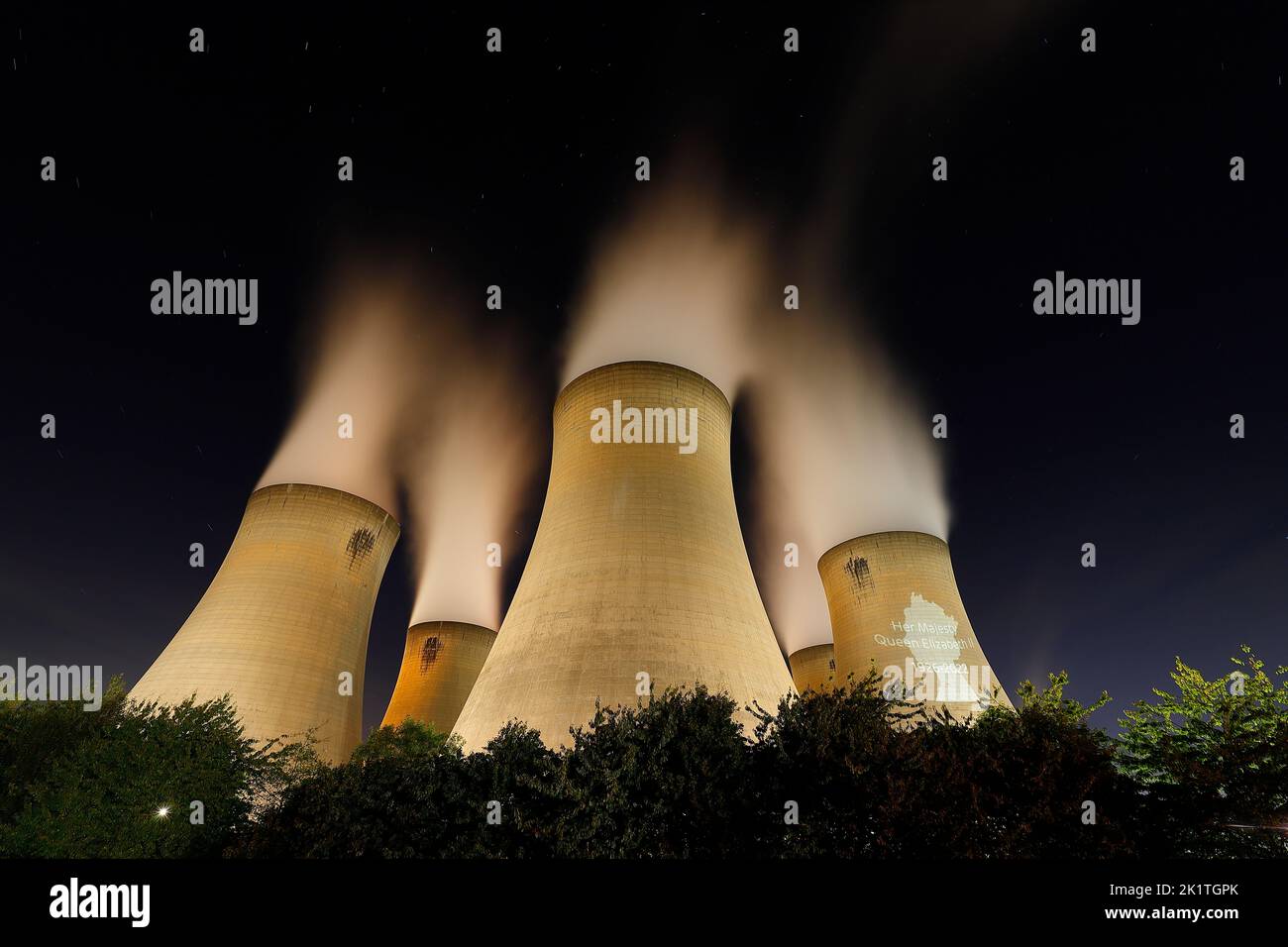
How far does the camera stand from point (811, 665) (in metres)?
32.2

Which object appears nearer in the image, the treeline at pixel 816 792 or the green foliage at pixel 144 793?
the treeline at pixel 816 792

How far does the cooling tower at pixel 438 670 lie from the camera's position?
2503 centimetres

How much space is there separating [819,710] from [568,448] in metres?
8.03

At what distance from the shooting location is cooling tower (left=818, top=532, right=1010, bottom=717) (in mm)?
18172

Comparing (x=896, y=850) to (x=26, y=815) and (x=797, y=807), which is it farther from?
(x=26, y=815)

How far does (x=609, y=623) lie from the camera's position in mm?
11000

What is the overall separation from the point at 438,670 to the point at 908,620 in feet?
51.8

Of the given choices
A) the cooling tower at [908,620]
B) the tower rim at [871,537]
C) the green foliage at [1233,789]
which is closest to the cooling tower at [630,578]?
the green foliage at [1233,789]

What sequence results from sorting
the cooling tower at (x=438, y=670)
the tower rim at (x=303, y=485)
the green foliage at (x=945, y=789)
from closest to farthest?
1. the green foliage at (x=945, y=789)
2. the tower rim at (x=303, y=485)
3. the cooling tower at (x=438, y=670)

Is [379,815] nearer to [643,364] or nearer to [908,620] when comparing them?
[643,364]
